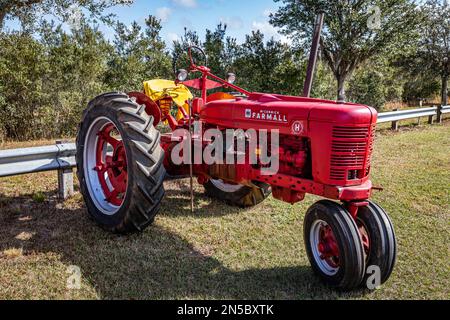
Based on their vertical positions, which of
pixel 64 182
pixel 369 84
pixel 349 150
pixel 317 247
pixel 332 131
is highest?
pixel 369 84

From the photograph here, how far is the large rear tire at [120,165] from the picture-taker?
3.66 m

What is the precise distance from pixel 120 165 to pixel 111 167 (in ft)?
0.31

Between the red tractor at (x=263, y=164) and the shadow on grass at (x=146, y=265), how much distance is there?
17 centimetres

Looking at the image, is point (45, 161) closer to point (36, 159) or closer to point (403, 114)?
point (36, 159)

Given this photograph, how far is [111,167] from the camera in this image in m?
4.30

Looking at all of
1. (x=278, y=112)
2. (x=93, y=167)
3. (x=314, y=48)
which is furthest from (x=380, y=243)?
(x=93, y=167)

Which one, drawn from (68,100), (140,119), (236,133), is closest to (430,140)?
(236,133)

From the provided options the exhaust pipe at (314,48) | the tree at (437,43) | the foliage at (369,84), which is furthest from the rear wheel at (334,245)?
the tree at (437,43)

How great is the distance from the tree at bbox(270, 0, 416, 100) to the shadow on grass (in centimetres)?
1417

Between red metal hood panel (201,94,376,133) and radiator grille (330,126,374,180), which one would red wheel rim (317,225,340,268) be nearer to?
radiator grille (330,126,374,180)

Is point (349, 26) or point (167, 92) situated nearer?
point (167, 92)

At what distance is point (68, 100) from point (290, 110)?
8.07 m
